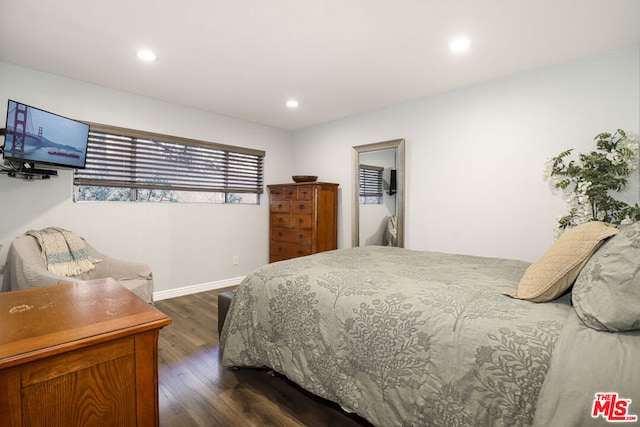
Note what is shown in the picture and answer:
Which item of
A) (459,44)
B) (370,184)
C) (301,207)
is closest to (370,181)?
(370,184)

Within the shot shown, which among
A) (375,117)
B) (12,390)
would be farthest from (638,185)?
(12,390)

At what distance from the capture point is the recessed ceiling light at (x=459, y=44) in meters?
2.29

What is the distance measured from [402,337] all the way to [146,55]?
2.84 metres

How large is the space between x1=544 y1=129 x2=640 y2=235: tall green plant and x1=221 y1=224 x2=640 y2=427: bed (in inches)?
36.5

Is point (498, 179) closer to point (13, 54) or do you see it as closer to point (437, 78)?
point (437, 78)

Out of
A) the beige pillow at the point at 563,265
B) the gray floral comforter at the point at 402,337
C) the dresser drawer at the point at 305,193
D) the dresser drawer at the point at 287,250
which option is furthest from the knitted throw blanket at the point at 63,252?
the beige pillow at the point at 563,265

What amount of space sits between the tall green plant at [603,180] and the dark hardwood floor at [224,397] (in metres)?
2.25

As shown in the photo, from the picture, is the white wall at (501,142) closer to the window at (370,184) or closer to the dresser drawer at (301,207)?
the window at (370,184)

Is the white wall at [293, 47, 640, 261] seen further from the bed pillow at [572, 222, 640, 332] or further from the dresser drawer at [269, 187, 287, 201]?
the bed pillow at [572, 222, 640, 332]

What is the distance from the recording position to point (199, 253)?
404 centimetres

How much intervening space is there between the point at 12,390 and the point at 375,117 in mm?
3922

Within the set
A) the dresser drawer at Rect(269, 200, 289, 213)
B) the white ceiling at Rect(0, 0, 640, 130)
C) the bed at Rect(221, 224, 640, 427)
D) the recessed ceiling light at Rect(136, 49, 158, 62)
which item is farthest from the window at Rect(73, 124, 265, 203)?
the bed at Rect(221, 224, 640, 427)

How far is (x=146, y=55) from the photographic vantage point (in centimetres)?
253

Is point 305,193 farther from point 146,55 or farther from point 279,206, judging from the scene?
point 146,55
